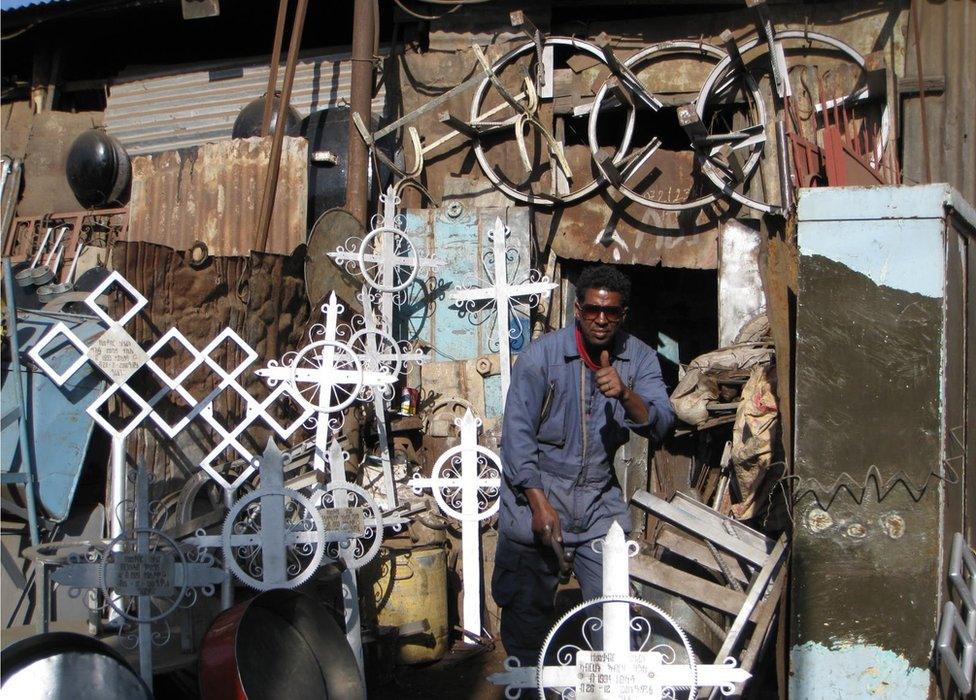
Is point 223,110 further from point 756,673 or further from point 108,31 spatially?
point 756,673

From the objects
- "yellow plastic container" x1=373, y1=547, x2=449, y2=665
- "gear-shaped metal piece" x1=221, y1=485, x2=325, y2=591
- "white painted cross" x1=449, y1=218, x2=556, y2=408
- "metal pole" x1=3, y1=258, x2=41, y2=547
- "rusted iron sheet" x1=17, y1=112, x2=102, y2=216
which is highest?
"rusted iron sheet" x1=17, y1=112, x2=102, y2=216

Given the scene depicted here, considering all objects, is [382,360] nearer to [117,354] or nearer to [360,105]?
[117,354]

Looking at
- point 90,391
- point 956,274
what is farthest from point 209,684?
point 956,274

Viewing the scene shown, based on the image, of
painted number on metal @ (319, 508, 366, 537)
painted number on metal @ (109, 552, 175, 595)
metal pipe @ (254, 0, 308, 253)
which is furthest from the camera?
metal pipe @ (254, 0, 308, 253)

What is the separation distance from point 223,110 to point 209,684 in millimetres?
6781

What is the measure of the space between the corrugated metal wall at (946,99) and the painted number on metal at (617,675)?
4309mm

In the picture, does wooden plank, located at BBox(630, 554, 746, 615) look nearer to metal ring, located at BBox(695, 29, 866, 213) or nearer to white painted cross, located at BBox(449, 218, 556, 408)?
white painted cross, located at BBox(449, 218, 556, 408)

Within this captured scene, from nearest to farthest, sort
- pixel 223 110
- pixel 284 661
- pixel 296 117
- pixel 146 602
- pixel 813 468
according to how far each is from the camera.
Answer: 1. pixel 813 468
2. pixel 284 661
3. pixel 146 602
4. pixel 296 117
5. pixel 223 110

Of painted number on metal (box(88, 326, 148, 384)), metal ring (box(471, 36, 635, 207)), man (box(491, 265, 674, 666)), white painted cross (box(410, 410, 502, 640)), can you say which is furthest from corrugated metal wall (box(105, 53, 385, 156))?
man (box(491, 265, 674, 666))

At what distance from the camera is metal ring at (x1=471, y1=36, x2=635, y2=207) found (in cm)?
741

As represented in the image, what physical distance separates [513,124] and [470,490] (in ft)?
9.15

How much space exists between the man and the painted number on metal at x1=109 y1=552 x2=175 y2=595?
1568 millimetres

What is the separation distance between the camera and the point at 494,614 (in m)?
6.81

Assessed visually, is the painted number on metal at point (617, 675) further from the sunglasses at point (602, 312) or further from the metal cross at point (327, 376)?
the metal cross at point (327, 376)
